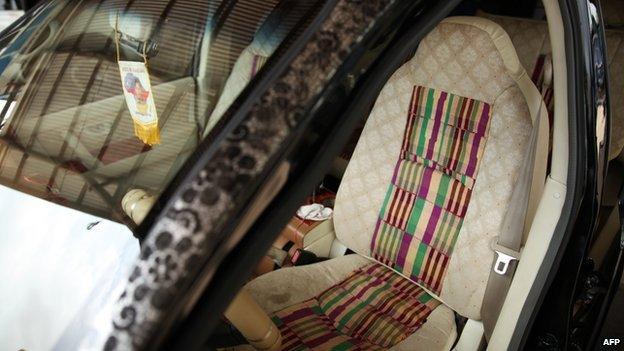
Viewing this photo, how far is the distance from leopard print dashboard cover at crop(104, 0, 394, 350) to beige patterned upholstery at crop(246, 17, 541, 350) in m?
0.79

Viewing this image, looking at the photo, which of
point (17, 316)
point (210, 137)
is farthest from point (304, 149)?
point (17, 316)

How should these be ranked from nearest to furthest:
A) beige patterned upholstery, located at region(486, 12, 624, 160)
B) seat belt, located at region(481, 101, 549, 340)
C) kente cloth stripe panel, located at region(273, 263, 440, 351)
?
seat belt, located at region(481, 101, 549, 340) → kente cloth stripe panel, located at region(273, 263, 440, 351) → beige patterned upholstery, located at region(486, 12, 624, 160)

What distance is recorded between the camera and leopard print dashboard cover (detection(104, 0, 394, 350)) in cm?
40

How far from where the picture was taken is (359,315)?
1.28 metres

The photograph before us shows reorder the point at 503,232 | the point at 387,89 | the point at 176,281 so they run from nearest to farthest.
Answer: the point at 176,281 < the point at 503,232 < the point at 387,89

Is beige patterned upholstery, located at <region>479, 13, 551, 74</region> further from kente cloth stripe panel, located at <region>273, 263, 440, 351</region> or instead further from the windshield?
the windshield

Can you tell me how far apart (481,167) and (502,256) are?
0.81ft

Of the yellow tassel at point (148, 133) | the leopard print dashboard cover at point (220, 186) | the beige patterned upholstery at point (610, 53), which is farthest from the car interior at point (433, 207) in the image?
the leopard print dashboard cover at point (220, 186)

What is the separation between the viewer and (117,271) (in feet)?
1.79

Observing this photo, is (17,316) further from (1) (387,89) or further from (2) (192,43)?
(1) (387,89)

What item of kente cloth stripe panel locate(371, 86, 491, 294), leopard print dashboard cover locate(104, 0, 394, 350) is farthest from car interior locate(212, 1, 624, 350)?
leopard print dashboard cover locate(104, 0, 394, 350)

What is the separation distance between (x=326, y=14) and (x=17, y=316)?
0.63 m

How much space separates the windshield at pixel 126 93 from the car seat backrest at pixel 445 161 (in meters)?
0.78

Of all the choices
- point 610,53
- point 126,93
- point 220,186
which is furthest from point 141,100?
point 610,53
